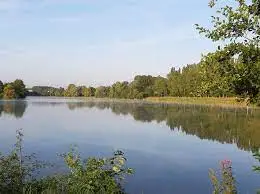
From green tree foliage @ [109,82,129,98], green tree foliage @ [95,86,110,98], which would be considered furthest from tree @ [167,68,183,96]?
green tree foliage @ [95,86,110,98]

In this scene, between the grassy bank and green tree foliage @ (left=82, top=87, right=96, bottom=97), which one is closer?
the grassy bank

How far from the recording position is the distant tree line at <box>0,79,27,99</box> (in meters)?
134

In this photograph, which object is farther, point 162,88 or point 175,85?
point 162,88

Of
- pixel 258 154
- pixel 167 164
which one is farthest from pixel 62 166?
pixel 258 154

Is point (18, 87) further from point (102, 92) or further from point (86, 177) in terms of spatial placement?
point (86, 177)

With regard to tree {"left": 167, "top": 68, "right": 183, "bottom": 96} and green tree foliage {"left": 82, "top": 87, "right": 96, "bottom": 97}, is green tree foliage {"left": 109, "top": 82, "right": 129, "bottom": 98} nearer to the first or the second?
green tree foliage {"left": 82, "top": 87, "right": 96, "bottom": 97}

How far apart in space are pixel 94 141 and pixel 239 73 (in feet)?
71.0

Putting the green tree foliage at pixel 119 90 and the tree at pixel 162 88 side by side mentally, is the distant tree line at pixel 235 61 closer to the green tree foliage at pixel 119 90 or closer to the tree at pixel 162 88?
the tree at pixel 162 88

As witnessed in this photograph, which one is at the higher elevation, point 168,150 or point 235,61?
point 235,61

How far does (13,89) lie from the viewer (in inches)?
5364

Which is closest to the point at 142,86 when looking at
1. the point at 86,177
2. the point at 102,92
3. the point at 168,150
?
the point at 102,92

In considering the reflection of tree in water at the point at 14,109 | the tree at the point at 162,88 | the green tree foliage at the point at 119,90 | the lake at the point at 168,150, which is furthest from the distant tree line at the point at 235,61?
the green tree foliage at the point at 119,90

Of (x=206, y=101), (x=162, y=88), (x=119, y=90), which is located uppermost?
(x=162, y=88)

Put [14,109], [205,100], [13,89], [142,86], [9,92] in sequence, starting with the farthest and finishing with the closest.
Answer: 1. [142,86]
2. [13,89]
3. [9,92]
4. [205,100]
5. [14,109]
